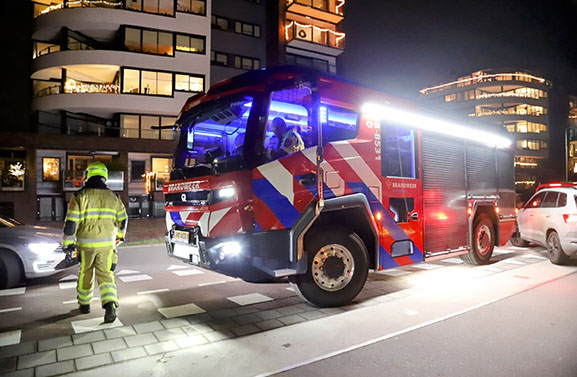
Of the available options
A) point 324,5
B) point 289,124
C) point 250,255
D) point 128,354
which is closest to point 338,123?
point 289,124

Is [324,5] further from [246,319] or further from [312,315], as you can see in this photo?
[246,319]

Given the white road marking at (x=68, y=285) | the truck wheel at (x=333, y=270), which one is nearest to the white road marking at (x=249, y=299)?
the truck wheel at (x=333, y=270)

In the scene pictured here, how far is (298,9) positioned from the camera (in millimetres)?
32219

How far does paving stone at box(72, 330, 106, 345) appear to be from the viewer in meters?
4.19

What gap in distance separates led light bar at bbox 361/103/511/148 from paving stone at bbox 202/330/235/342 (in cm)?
352

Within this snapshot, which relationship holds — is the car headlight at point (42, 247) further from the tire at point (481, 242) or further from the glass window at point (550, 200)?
the glass window at point (550, 200)

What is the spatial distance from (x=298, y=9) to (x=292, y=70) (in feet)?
99.0

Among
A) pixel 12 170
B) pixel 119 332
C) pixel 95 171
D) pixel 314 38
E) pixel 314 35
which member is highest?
pixel 314 35

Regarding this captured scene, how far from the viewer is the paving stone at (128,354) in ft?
12.2

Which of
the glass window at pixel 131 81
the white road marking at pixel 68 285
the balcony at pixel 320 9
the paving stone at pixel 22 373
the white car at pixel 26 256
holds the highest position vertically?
the balcony at pixel 320 9

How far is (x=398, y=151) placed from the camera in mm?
6324

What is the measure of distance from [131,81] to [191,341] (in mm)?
25410

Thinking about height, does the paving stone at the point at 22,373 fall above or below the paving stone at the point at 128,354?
above

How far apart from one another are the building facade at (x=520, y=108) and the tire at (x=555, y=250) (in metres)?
62.2
